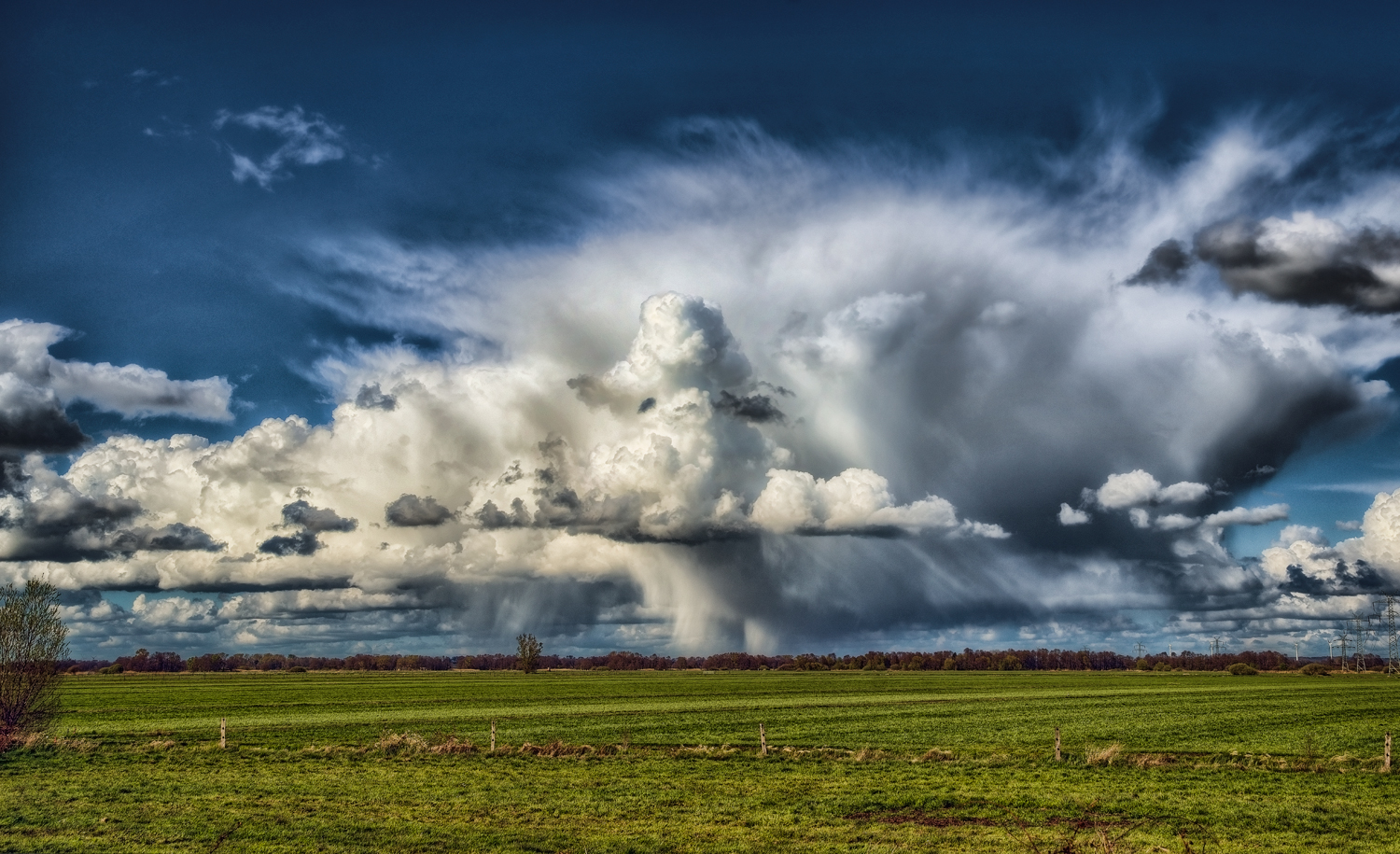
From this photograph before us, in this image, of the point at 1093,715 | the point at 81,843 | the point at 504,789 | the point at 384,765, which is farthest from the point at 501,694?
the point at 81,843

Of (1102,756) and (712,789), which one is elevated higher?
(712,789)

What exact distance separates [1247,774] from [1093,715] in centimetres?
4392

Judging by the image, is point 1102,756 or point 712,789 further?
point 1102,756

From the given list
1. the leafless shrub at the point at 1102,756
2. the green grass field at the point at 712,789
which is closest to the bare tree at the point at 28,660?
the green grass field at the point at 712,789

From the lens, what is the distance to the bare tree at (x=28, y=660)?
52719 millimetres

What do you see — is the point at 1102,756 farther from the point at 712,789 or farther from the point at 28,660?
the point at 28,660

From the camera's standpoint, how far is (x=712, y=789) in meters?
35.2

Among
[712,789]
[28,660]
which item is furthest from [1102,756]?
[28,660]

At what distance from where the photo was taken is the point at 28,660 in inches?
2121

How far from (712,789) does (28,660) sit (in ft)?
142

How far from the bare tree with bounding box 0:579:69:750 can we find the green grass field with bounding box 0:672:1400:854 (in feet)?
7.47

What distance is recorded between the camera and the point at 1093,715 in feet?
265

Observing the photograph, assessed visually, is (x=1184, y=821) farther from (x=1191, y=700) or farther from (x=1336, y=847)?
(x=1191, y=700)

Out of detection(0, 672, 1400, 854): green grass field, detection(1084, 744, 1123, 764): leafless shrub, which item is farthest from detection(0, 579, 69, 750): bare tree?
detection(1084, 744, 1123, 764): leafless shrub
